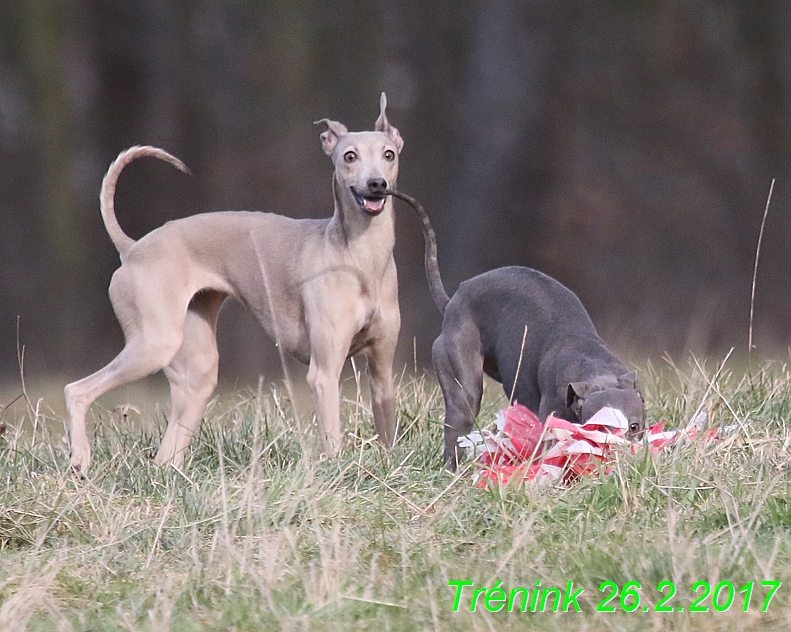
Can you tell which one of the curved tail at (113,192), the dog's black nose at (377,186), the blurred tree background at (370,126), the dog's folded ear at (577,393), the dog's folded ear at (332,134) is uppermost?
the dog's folded ear at (332,134)

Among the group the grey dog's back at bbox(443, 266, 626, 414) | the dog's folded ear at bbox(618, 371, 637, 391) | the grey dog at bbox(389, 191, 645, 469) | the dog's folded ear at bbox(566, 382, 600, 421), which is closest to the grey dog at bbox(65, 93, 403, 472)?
the grey dog at bbox(389, 191, 645, 469)

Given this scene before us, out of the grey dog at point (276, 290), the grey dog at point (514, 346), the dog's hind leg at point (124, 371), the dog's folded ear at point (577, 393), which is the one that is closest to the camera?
the dog's folded ear at point (577, 393)

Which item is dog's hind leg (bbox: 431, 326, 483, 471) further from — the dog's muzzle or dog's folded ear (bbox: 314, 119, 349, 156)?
dog's folded ear (bbox: 314, 119, 349, 156)

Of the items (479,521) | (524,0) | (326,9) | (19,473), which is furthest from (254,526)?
(326,9)

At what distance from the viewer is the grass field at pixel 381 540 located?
10.8ft

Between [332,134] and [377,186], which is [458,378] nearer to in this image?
[377,186]

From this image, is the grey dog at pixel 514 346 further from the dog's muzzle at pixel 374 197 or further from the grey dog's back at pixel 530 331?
the dog's muzzle at pixel 374 197

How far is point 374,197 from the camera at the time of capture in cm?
549

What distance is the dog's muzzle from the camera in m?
5.44

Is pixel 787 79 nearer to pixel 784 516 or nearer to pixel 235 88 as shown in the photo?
pixel 235 88

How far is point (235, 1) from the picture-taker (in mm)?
19422

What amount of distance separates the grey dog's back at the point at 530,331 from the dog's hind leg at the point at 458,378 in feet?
0.19

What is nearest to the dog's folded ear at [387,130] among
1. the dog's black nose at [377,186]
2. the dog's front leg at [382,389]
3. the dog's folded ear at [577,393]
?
the dog's black nose at [377,186]

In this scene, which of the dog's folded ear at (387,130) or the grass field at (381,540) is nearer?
the grass field at (381,540)
